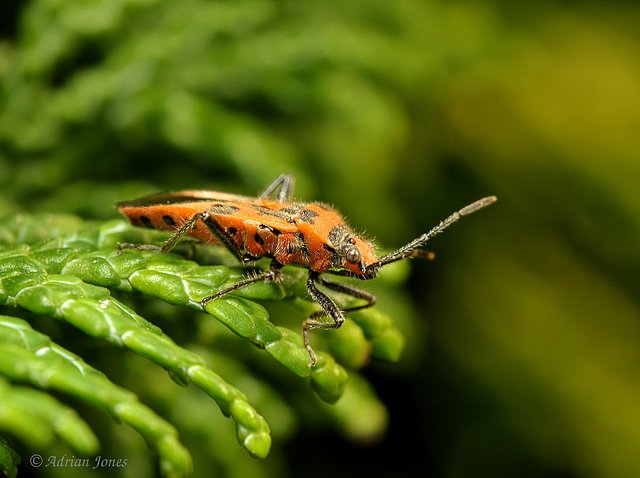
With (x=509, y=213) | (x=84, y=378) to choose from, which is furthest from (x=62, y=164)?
(x=509, y=213)

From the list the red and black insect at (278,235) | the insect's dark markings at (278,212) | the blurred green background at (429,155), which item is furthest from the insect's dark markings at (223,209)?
the blurred green background at (429,155)

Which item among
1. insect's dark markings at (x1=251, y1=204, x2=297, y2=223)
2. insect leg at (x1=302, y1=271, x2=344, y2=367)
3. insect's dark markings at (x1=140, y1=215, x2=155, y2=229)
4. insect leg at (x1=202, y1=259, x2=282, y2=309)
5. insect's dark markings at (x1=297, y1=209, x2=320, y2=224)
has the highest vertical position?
insect's dark markings at (x1=297, y1=209, x2=320, y2=224)

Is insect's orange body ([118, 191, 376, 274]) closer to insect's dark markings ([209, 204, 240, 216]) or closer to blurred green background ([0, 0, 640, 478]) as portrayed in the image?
insect's dark markings ([209, 204, 240, 216])

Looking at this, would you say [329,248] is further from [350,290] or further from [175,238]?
[175,238]

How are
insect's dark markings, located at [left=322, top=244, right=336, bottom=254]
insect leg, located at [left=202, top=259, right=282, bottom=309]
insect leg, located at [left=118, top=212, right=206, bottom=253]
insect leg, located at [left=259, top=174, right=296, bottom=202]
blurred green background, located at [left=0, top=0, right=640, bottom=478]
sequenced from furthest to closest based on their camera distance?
1. blurred green background, located at [left=0, top=0, right=640, bottom=478]
2. insect leg, located at [left=259, top=174, right=296, bottom=202]
3. insect's dark markings, located at [left=322, top=244, right=336, bottom=254]
4. insect leg, located at [left=118, top=212, right=206, bottom=253]
5. insect leg, located at [left=202, top=259, right=282, bottom=309]

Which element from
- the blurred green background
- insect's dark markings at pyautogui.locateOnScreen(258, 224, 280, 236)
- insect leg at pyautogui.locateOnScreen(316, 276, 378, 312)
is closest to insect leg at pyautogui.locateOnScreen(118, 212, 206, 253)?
insect's dark markings at pyautogui.locateOnScreen(258, 224, 280, 236)

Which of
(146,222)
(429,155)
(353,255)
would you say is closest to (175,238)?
(146,222)

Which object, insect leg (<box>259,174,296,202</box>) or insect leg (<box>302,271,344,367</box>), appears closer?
insect leg (<box>302,271,344,367</box>)
